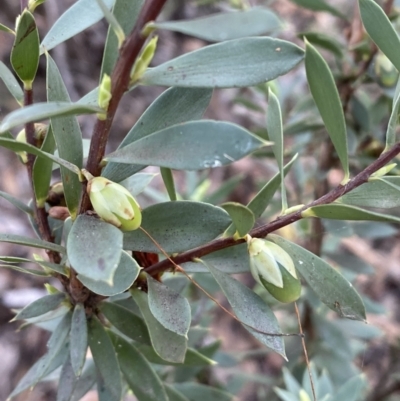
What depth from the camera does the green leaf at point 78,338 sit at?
1.70 feet

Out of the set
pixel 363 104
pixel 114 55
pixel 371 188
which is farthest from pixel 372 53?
pixel 114 55

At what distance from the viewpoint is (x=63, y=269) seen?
0.51 metres

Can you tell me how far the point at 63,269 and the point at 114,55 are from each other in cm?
24

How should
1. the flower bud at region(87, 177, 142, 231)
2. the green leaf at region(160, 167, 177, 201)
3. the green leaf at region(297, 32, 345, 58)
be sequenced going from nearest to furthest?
the flower bud at region(87, 177, 142, 231) → the green leaf at region(160, 167, 177, 201) → the green leaf at region(297, 32, 345, 58)

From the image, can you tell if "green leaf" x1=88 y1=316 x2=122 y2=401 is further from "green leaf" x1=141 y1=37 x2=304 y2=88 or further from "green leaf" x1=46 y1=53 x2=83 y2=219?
"green leaf" x1=141 y1=37 x2=304 y2=88

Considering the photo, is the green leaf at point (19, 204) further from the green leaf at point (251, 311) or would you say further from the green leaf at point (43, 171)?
the green leaf at point (251, 311)

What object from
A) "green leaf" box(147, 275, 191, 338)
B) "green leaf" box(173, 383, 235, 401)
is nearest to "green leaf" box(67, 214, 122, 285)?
"green leaf" box(147, 275, 191, 338)

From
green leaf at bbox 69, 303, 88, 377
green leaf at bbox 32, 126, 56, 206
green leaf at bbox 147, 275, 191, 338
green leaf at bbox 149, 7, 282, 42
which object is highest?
green leaf at bbox 149, 7, 282, 42

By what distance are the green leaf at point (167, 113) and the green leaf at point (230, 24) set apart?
14cm

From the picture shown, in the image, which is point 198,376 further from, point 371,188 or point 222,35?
point 222,35

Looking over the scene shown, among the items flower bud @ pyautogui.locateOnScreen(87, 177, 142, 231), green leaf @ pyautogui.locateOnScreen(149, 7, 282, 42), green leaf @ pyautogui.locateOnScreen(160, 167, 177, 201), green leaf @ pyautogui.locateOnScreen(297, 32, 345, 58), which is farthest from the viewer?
green leaf @ pyautogui.locateOnScreen(297, 32, 345, 58)

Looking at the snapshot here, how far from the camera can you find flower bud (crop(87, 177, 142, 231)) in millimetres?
398

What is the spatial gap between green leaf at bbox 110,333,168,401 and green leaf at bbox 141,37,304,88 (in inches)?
14.7

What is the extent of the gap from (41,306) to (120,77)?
1.02 feet
